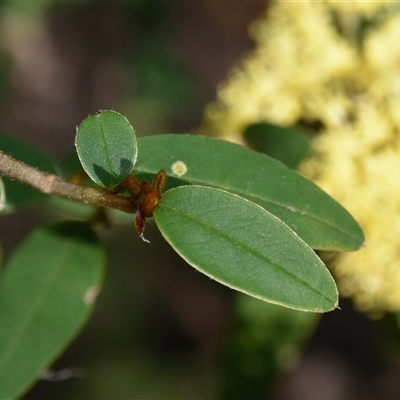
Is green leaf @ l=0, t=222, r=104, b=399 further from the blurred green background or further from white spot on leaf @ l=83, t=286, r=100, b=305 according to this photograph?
the blurred green background

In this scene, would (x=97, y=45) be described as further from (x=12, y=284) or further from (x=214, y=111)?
(x=12, y=284)

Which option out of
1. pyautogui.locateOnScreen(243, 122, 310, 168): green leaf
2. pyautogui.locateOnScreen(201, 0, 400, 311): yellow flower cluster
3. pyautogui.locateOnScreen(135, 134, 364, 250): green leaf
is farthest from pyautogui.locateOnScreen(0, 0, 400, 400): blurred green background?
pyautogui.locateOnScreen(135, 134, 364, 250): green leaf

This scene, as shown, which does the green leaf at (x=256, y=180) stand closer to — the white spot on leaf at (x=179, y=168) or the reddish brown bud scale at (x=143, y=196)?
the white spot on leaf at (x=179, y=168)

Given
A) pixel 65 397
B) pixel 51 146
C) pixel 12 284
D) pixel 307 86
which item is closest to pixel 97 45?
pixel 51 146

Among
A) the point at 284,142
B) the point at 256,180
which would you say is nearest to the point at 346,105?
the point at 284,142

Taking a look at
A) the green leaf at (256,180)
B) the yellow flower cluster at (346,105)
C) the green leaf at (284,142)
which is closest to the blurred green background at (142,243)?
the yellow flower cluster at (346,105)

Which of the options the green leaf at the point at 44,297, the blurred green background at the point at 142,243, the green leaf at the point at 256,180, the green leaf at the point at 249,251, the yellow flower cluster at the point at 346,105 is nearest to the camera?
the green leaf at the point at 249,251
